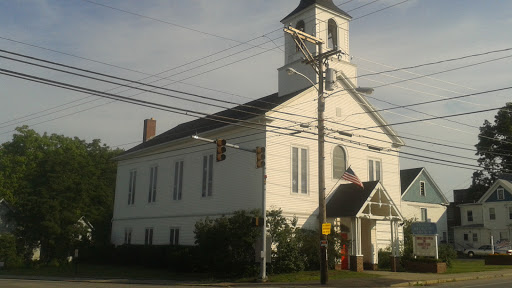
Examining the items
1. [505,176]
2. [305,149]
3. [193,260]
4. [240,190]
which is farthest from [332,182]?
[505,176]

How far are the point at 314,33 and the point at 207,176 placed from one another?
39.9ft

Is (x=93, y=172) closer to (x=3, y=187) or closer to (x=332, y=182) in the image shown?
(x=3, y=187)

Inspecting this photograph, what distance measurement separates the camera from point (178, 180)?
36344 mm

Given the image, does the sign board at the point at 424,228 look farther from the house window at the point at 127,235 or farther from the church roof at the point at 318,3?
the house window at the point at 127,235

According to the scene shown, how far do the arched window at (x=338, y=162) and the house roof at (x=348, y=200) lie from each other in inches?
42.8

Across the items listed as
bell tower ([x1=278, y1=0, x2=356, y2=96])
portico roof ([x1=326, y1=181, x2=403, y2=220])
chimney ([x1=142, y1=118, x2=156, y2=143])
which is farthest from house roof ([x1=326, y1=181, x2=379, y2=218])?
chimney ([x1=142, y1=118, x2=156, y2=143])

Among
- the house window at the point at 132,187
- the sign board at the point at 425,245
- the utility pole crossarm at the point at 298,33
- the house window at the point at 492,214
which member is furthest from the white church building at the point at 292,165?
the house window at the point at 492,214

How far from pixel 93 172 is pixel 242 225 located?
32.7 m

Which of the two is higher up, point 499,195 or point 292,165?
point 499,195

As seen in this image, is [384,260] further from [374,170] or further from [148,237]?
[148,237]

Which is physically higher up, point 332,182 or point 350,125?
point 350,125

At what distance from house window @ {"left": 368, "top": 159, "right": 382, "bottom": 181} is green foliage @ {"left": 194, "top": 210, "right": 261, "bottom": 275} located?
1091 cm

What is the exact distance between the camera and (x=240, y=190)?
30.2 m

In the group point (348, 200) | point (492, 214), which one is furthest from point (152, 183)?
point (492, 214)
